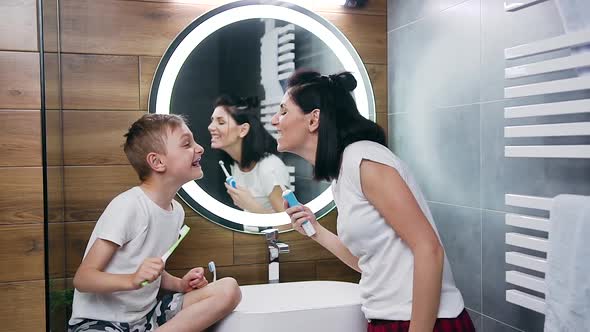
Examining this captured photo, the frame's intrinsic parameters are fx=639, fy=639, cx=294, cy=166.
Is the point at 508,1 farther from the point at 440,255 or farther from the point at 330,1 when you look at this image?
the point at 330,1

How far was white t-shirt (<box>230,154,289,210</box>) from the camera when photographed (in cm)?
213

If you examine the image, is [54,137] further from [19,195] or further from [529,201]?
[529,201]

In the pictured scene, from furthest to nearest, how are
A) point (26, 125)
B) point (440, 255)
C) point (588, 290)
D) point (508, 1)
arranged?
point (26, 125) < point (508, 1) < point (440, 255) < point (588, 290)

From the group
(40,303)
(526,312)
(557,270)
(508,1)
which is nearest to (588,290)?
(557,270)

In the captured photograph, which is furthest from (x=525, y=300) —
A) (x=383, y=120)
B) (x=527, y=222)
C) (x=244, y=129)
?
(x=244, y=129)

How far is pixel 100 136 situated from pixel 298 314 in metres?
0.81

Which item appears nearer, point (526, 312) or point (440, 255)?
point (440, 255)

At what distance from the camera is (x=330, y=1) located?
2197mm

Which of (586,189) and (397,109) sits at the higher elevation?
(397,109)

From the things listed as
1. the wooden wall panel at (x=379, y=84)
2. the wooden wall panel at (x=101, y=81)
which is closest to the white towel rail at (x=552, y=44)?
the wooden wall panel at (x=379, y=84)

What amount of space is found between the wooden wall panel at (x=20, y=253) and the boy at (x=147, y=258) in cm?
12

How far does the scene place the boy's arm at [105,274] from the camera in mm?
1559

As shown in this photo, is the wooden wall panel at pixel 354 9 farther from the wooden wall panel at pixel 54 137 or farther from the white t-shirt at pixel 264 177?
the wooden wall panel at pixel 54 137

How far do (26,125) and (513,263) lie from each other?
126 cm
